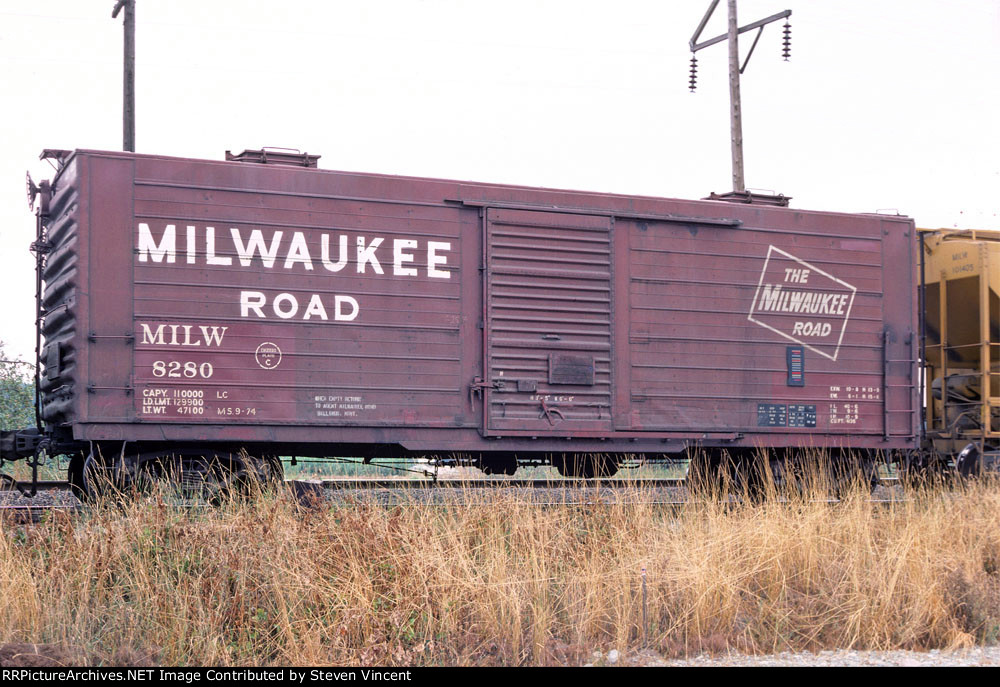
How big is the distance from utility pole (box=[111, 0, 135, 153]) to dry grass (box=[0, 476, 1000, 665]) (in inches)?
368

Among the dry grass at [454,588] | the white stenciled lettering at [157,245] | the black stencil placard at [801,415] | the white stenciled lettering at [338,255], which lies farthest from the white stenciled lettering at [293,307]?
the black stencil placard at [801,415]

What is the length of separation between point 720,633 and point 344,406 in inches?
182

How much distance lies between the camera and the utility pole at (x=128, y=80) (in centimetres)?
1507

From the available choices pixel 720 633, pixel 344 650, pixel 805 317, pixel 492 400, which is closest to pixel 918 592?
pixel 720 633

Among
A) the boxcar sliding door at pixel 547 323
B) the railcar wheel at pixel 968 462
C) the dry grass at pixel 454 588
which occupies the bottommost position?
the dry grass at pixel 454 588

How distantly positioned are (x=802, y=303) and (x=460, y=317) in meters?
3.94

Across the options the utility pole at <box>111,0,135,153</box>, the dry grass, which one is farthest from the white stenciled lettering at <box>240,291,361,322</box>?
the utility pole at <box>111,0,135,153</box>

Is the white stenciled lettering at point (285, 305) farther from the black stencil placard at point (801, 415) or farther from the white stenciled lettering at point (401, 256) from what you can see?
the black stencil placard at point (801, 415)

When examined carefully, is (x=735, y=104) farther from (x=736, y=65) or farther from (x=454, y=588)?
(x=454, y=588)

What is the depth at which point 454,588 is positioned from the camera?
5766mm

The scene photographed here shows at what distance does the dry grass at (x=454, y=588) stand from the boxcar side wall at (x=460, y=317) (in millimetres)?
2081

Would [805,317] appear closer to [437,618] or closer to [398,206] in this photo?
[398,206]

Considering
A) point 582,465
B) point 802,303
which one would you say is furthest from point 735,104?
point 582,465

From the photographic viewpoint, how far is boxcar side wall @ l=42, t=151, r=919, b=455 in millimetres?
8820
